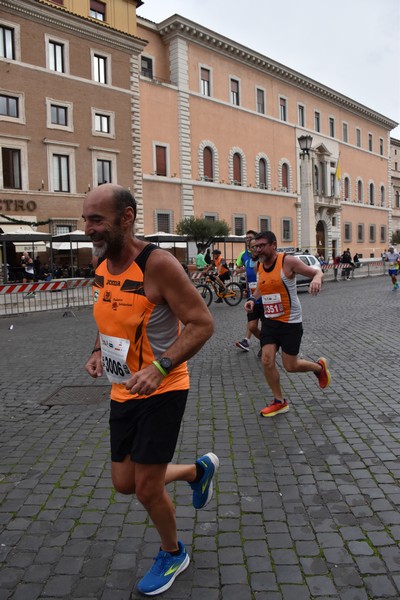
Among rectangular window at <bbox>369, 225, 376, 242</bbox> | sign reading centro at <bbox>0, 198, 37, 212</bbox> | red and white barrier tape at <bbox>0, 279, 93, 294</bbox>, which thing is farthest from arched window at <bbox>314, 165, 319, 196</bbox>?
red and white barrier tape at <bbox>0, 279, 93, 294</bbox>

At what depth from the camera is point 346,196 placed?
190 ft

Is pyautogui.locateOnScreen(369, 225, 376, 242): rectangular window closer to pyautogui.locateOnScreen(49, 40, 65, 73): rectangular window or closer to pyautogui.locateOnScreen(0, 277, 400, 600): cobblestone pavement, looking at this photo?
pyautogui.locateOnScreen(49, 40, 65, 73): rectangular window

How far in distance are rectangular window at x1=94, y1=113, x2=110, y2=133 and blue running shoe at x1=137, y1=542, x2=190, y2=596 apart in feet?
102

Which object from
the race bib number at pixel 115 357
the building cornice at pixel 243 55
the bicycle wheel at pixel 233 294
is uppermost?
the building cornice at pixel 243 55

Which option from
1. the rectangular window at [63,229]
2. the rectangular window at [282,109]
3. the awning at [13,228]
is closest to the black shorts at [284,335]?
the awning at [13,228]

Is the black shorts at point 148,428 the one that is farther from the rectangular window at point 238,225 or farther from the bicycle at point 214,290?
the rectangular window at point 238,225

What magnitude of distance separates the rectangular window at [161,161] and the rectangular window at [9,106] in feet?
34.0

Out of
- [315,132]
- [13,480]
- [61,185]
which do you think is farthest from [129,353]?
[315,132]

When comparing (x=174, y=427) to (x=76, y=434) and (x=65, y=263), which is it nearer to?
(x=76, y=434)

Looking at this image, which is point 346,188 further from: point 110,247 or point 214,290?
point 110,247

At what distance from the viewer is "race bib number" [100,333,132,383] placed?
256 centimetres

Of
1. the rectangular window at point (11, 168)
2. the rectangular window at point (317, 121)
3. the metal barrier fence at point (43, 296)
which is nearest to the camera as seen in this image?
the metal barrier fence at point (43, 296)

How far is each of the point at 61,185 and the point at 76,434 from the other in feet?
87.4

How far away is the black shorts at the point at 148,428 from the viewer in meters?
2.45
